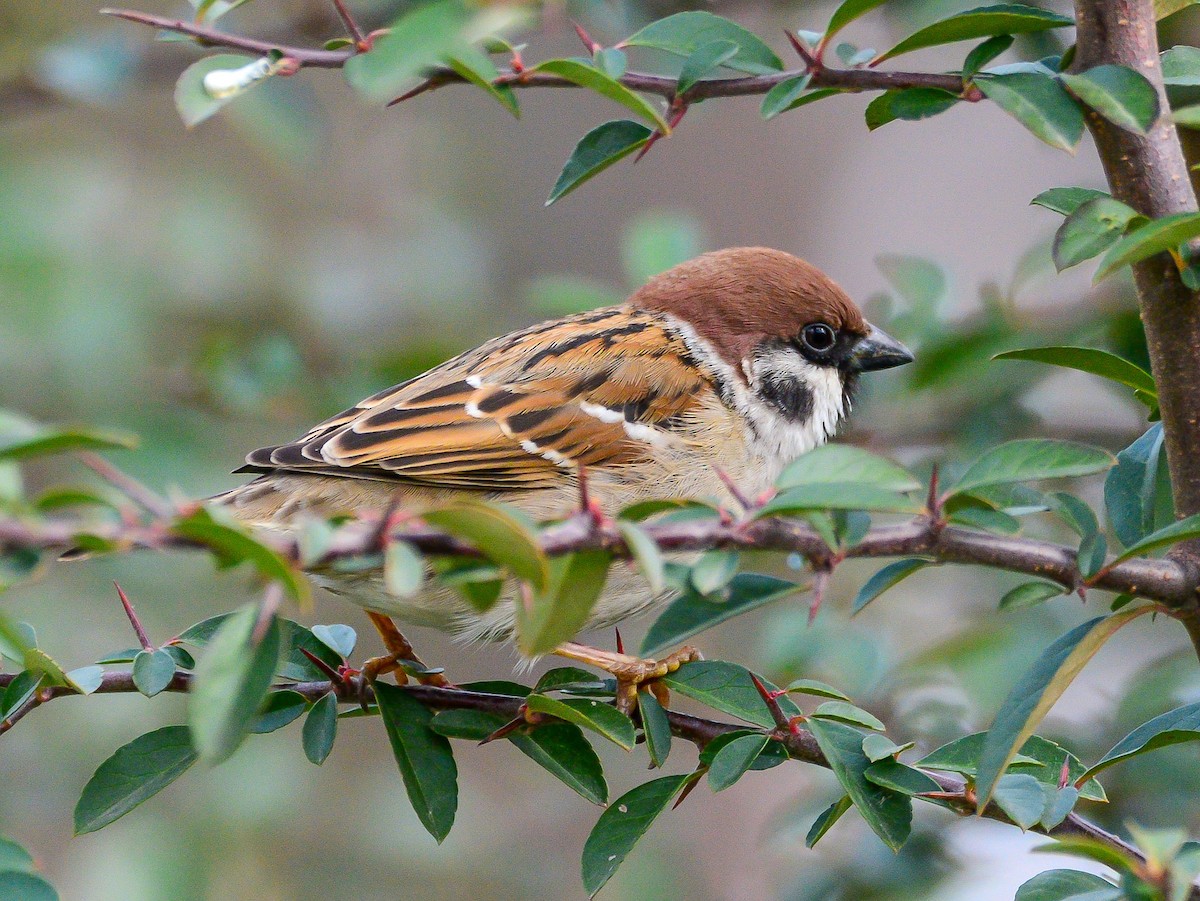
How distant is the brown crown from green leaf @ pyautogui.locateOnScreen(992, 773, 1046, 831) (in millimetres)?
1980

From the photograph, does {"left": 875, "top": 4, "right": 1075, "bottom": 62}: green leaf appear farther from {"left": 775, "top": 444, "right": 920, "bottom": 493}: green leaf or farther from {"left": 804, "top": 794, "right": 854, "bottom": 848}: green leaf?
{"left": 804, "top": 794, "right": 854, "bottom": 848}: green leaf

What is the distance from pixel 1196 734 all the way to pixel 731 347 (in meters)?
2.08

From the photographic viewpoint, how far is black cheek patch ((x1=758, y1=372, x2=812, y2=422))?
11.9ft

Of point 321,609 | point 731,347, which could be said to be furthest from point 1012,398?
point 321,609

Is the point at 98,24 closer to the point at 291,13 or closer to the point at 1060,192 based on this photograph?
the point at 291,13

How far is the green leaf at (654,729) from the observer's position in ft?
6.53

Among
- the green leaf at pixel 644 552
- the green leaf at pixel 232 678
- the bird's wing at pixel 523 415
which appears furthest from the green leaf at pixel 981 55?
the bird's wing at pixel 523 415

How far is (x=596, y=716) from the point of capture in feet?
6.31

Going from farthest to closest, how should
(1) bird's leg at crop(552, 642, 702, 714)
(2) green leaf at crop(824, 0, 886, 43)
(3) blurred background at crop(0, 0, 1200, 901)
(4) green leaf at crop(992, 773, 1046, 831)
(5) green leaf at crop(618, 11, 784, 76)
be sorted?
1. (3) blurred background at crop(0, 0, 1200, 901)
2. (1) bird's leg at crop(552, 642, 702, 714)
3. (5) green leaf at crop(618, 11, 784, 76)
4. (2) green leaf at crop(824, 0, 886, 43)
5. (4) green leaf at crop(992, 773, 1046, 831)

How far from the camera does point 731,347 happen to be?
12.0 ft

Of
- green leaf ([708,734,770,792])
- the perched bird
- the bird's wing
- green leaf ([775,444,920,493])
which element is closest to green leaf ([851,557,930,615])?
green leaf ([775,444,920,493])

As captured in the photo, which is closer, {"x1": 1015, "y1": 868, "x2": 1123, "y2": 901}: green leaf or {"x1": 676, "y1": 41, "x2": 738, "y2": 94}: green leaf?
{"x1": 1015, "y1": 868, "x2": 1123, "y2": 901}: green leaf

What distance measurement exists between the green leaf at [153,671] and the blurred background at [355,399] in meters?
0.62

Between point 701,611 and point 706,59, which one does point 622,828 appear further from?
point 706,59
